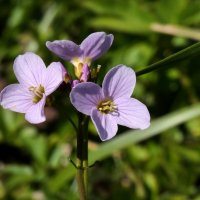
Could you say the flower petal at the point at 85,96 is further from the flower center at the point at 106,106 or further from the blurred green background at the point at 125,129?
the blurred green background at the point at 125,129

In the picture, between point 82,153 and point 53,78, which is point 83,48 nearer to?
point 53,78

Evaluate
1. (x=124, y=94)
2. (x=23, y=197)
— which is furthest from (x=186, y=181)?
(x=124, y=94)

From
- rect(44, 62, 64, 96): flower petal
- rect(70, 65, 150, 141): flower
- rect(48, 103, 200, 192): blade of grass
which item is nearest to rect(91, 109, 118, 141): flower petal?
rect(70, 65, 150, 141): flower

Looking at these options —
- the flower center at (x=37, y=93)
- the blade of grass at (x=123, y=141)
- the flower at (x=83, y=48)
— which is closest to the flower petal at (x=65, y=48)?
the flower at (x=83, y=48)

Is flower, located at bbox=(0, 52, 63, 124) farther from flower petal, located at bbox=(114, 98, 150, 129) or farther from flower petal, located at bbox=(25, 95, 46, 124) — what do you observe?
flower petal, located at bbox=(114, 98, 150, 129)

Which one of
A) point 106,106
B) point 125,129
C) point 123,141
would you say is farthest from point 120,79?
point 125,129

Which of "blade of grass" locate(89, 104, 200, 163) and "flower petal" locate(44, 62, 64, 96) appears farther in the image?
"blade of grass" locate(89, 104, 200, 163)

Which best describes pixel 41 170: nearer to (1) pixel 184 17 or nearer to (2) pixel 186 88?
(2) pixel 186 88

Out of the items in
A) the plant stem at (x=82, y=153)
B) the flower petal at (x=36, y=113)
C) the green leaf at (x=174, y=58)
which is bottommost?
the plant stem at (x=82, y=153)
